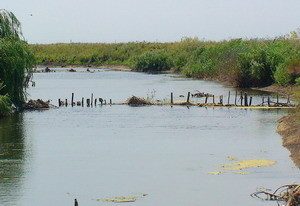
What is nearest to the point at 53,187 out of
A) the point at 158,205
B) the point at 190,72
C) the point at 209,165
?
the point at 158,205

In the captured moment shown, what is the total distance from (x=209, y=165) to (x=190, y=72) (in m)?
53.6

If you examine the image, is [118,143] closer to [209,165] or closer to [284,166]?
[209,165]

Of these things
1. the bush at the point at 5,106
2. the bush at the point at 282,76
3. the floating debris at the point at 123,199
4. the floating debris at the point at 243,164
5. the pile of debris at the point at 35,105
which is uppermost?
the bush at the point at 282,76

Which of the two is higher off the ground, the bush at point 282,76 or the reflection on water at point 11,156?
the bush at point 282,76

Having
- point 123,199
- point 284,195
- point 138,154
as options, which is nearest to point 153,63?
point 138,154

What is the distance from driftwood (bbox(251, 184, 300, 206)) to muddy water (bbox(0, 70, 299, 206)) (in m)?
0.38

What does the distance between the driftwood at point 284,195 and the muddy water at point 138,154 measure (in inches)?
15.1

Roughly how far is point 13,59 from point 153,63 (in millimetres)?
51955

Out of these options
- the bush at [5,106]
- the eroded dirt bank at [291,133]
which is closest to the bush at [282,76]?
the eroded dirt bank at [291,133]

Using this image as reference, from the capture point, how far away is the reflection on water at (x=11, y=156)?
21.6 m

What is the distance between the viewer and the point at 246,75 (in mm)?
62781

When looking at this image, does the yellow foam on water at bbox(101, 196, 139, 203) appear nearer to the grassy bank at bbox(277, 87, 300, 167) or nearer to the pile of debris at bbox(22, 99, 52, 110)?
the grassy bank at bbox(277, 87, 300, 167)

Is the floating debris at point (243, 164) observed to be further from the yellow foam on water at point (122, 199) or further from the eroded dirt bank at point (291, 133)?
the yellow foam on water at point (122, 199)

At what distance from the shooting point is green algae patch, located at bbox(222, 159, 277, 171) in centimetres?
2503
